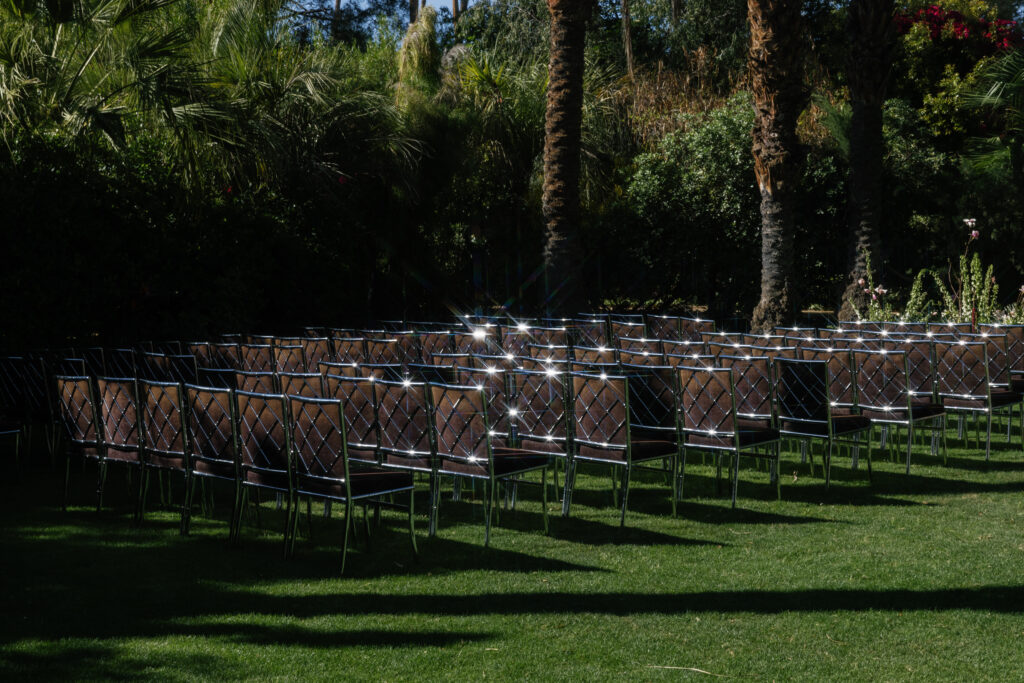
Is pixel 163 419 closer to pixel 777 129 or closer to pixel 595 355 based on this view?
pixel 595 355

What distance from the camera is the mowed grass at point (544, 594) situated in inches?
167

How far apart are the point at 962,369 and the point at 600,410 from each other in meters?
4.03

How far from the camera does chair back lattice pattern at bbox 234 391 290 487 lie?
580 centimetres

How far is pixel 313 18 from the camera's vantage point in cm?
3609

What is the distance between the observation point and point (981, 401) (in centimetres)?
884

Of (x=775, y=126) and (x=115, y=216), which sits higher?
(x=775, y=126)

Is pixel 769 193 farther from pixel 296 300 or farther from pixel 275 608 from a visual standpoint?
pixel 275 608

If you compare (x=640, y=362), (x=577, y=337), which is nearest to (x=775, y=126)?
(x=577, y=337)

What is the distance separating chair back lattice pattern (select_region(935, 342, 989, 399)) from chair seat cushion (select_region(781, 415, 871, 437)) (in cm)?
150

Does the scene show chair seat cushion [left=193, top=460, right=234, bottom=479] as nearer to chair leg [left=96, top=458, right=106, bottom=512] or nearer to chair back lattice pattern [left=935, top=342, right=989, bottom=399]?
chair leg [left=96, top=458, right=106, bottom=512]

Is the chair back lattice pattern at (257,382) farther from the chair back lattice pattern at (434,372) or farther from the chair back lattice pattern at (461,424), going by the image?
the chair back lattice pattern at (461,424)

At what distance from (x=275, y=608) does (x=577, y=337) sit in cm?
684

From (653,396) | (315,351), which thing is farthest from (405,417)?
(315,351)

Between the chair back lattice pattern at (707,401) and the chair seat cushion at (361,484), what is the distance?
93.4 inches
